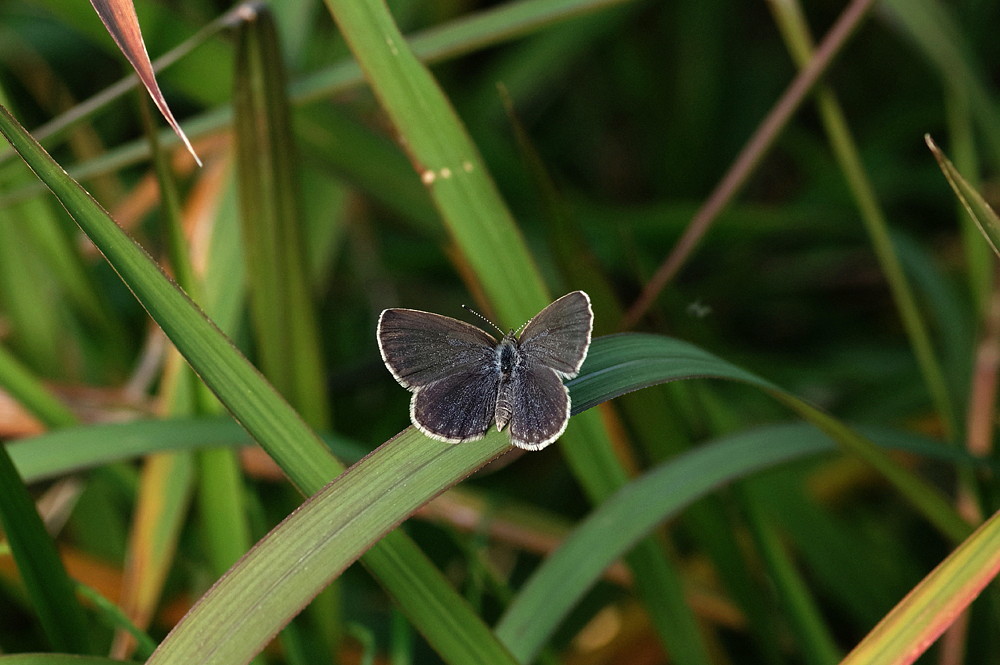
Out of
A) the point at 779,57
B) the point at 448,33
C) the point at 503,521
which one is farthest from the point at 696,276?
the point at 448,33

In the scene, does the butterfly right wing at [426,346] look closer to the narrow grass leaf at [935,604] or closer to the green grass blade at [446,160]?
the green grass blade at [446,160]

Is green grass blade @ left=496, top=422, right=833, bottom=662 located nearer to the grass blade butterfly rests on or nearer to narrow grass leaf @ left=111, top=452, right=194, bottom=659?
the grass blade butterfly rests on

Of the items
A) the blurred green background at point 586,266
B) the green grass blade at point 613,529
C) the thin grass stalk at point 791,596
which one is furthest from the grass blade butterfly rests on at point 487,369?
the thin grass stalk at point 791,596

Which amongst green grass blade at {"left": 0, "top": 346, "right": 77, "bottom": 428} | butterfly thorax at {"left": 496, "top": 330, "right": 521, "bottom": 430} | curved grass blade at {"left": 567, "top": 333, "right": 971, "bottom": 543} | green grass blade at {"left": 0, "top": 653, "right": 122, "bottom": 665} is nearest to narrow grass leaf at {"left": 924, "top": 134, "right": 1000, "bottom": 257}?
curved grass blade at {"left": 567, "top": 333, "right": 971, "bottom": 543}

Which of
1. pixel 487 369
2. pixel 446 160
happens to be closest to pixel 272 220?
pixel 446 160

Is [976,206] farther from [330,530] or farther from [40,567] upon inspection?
[40,567]

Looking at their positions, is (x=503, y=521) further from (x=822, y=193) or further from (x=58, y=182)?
(x=822, y=193)
